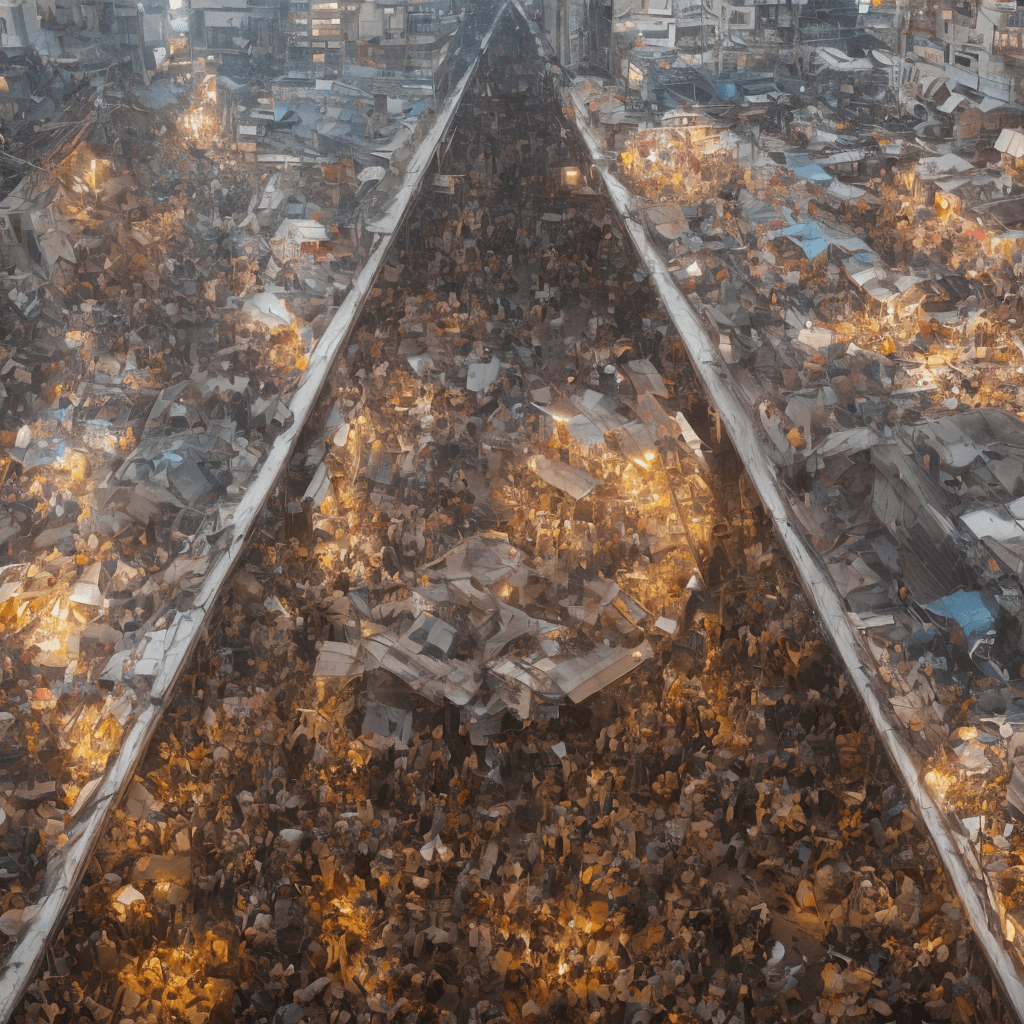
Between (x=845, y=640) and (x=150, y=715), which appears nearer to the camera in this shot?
(x=150, y=715)

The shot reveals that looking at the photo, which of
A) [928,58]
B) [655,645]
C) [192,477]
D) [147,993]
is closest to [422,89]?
[928,58]

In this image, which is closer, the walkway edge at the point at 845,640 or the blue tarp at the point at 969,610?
the walkway edge at the point at 845,640

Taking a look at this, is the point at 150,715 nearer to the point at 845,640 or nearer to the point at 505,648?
the point at 505,648

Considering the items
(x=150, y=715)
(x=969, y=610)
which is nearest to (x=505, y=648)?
(x=150, y=715)

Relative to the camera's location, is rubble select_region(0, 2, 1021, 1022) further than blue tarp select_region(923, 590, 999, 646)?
No

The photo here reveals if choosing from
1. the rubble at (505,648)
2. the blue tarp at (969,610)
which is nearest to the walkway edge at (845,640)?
the rubble at (505,648)

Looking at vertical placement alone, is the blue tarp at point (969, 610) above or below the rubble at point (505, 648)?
above

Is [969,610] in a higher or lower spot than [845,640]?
higher

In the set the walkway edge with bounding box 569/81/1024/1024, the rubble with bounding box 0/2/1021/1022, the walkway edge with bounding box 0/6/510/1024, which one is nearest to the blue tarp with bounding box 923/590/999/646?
the rubble with bounding box 0/2/1021/1022

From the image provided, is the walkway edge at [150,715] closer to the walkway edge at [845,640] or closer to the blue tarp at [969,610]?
the walkway edge at [845,640]

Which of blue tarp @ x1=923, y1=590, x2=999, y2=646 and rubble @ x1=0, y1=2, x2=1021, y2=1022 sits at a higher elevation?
blue tarp @ x1=923, y1=590, x2=999, y2=646

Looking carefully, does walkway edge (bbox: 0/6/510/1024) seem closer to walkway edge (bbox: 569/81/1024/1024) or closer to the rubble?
the rubble

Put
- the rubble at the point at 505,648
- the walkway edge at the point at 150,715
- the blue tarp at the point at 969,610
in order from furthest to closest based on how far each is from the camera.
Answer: the blue tarp at the point at 969,610 → the rubble at the point at 505,648 → the walkway edge at the point at 150,715

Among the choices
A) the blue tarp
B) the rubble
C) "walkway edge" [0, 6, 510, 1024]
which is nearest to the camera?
"walkway edge" [0, 6, 510, 1024]
